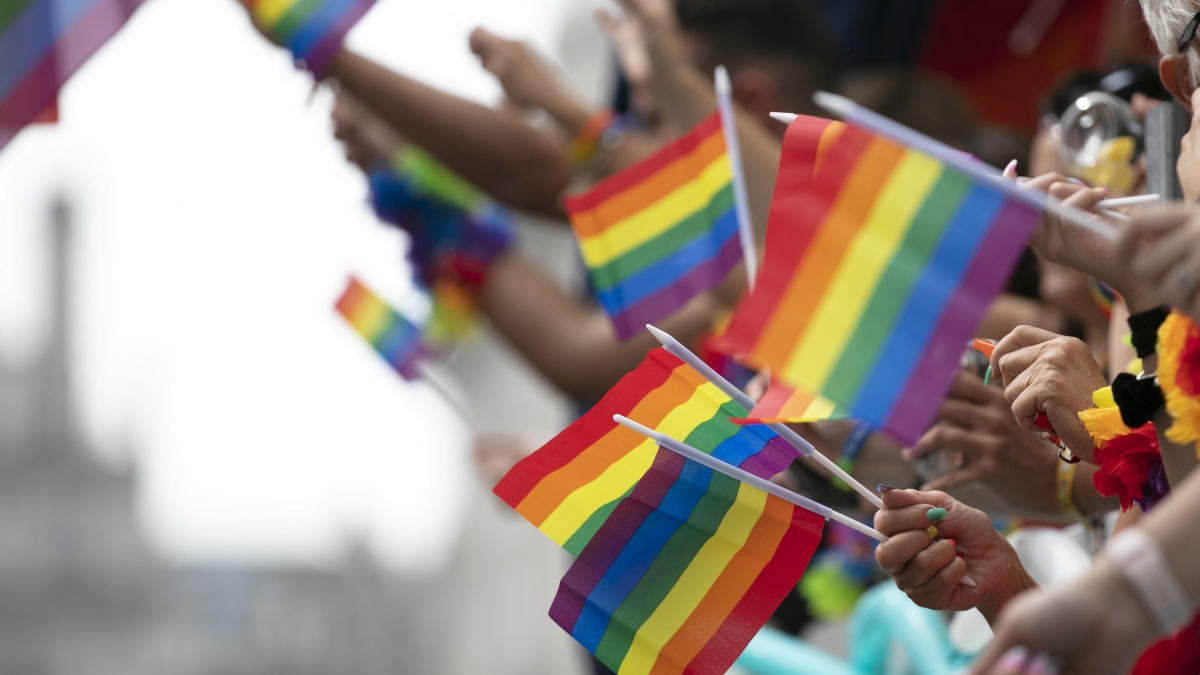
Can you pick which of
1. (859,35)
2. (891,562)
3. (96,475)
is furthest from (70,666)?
(891,562)

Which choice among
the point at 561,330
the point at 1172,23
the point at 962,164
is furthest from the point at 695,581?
the point at 561,330

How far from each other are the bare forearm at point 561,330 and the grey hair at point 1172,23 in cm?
140

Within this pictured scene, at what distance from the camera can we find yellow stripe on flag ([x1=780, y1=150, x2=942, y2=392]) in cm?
98

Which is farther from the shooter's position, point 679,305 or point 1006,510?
point 679,305

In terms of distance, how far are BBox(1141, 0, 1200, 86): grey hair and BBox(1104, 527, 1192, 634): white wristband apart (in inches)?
19.6

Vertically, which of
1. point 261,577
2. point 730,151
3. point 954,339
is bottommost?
point 261,577

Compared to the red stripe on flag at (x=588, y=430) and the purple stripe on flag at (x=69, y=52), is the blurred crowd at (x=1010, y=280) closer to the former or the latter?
the red stripe on flag at (x=588, y=430)

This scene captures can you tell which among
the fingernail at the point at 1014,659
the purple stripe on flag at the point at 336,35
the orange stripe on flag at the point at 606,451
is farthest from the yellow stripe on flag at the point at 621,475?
the purple stripe on flag at the point at 336,35

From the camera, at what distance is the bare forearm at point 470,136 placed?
2.30m

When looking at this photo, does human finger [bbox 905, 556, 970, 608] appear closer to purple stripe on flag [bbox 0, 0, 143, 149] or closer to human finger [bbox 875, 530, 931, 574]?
human finger [bbox 875, 530, 931, 574]

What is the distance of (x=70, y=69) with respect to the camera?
6.52 ft

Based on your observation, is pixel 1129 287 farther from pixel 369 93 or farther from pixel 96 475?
pixel 96 475

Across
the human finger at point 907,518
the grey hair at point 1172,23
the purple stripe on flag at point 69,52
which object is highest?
the grey hair at point 1172,23

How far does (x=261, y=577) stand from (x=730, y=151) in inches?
1654
